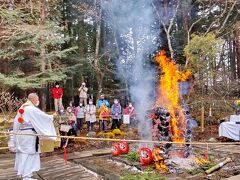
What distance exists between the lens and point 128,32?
21.6m

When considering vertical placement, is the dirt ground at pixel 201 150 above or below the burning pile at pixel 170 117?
below

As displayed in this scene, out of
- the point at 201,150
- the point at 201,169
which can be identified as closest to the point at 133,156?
the point at 201,169

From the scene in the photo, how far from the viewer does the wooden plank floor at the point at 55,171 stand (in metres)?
7.43

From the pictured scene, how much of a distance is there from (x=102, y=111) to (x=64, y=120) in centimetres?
262

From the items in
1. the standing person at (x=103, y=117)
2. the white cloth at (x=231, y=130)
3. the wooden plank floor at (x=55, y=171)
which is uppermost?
the standing person at (x=103, y=117)

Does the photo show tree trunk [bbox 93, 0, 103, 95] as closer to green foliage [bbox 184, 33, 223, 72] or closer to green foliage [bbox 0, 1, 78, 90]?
green foliage [bbox 0, 1, 78, 90]

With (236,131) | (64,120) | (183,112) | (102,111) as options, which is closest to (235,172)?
(183,112)

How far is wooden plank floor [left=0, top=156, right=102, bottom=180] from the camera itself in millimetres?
7434

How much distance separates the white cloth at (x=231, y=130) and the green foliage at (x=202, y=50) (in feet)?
14.0

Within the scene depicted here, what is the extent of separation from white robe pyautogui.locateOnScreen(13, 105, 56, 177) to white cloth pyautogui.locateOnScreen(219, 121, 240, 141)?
27.1 ft

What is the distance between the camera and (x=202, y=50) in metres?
15.6

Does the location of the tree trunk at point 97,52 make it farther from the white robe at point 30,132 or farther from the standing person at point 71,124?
the white robe at point 30,132

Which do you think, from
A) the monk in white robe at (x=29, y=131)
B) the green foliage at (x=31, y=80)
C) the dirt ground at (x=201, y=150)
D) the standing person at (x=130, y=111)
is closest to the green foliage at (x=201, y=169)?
the dirt ground at (x=201, y=150)

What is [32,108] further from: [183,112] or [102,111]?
[102,111]
